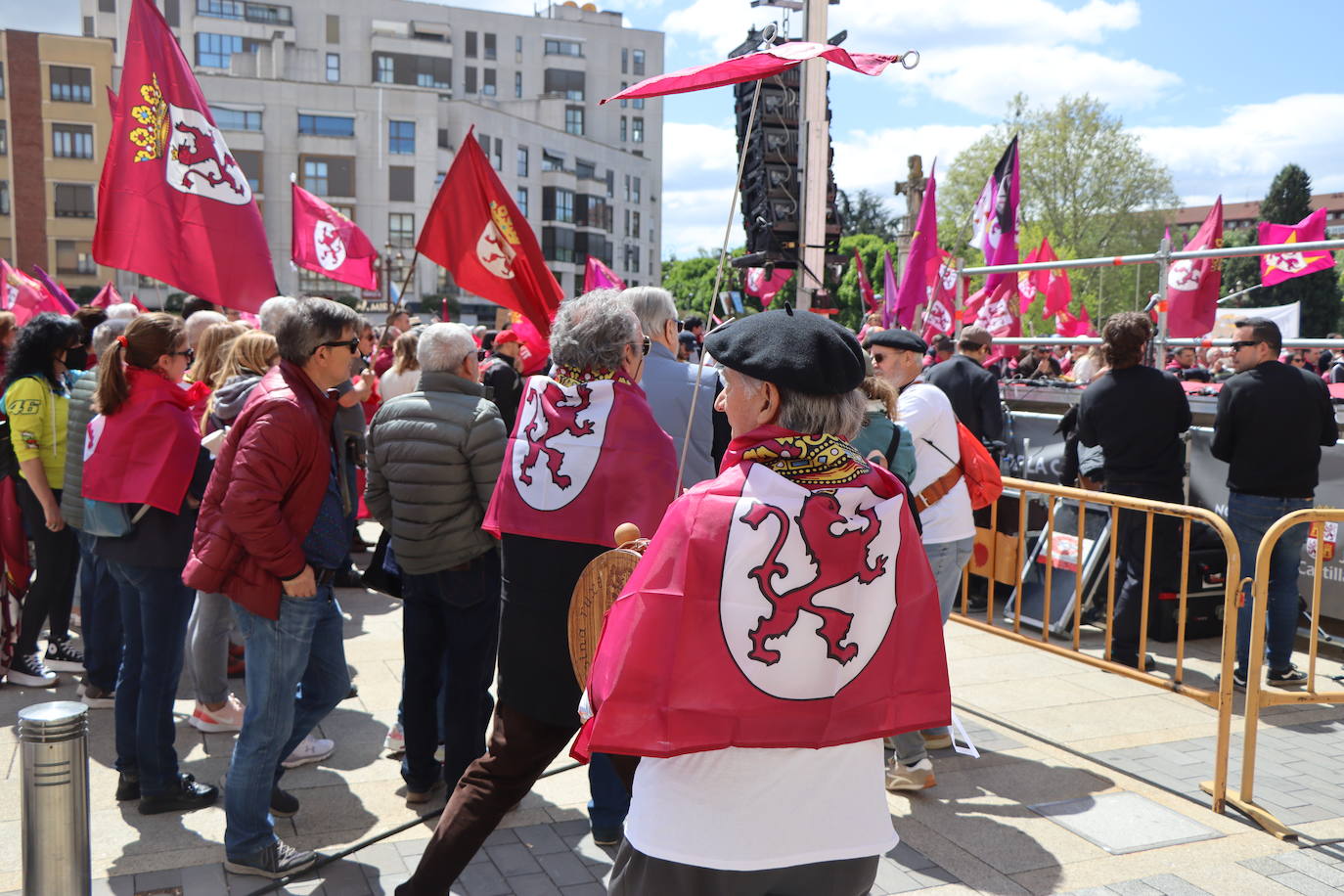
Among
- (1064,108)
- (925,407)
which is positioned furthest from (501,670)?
(1064,108)

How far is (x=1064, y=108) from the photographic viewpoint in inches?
1959

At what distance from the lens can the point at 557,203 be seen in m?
72.5

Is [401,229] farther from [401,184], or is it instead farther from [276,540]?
[276,540]

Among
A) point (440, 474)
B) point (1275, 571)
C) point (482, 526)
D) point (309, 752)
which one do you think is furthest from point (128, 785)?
point (1275, 571)

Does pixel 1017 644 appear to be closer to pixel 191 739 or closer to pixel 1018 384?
pixel 1018 384

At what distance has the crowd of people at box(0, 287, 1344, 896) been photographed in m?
2.11

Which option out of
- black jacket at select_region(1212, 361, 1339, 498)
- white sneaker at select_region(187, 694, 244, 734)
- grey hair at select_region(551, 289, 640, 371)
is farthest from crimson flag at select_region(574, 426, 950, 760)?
black jacket at select_region(1212, 361, 1339, 498)

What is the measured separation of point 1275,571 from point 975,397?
89.1 inches

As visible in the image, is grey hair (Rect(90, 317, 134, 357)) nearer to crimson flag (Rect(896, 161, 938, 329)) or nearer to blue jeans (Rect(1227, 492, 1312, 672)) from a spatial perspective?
blue jeans (Rect(1227, 492, 1312, 672))

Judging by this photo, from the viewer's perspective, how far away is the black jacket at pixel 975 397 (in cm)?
787

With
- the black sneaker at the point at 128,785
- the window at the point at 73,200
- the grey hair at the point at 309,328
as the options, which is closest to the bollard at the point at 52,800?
the grey hair at the point at 309,328

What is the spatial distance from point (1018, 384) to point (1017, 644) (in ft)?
10.8

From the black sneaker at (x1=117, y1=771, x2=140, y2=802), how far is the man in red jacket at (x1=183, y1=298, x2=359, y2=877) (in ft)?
2.94

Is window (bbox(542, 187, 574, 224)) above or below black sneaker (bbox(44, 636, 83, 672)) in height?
above
